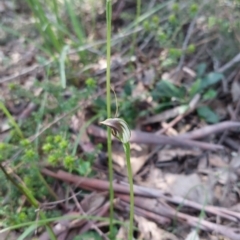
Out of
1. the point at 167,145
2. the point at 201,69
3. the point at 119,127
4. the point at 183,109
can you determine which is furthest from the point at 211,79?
the point at 119,127

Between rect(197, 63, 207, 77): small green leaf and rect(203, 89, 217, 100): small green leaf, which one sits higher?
rect(197, 63, 207, 77): small green leaf

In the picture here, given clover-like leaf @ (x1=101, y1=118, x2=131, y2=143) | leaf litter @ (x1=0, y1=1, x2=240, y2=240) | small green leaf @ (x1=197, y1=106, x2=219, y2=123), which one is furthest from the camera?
small green leaf @ (x1=197, y1=106, x2=219, y2=123)

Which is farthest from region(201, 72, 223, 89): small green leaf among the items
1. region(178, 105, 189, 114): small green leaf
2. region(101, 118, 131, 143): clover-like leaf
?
region(101, 118, 131, 143): clover-like leaf

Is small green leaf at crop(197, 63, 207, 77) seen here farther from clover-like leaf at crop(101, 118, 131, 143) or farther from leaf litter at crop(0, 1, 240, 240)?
clover-like leaf at crop(101, 118, 131, 143)

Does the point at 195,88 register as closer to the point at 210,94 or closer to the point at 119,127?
the point at 210,94

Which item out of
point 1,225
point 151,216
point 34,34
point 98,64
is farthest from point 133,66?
point 1,225

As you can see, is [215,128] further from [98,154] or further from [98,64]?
[98,64]
